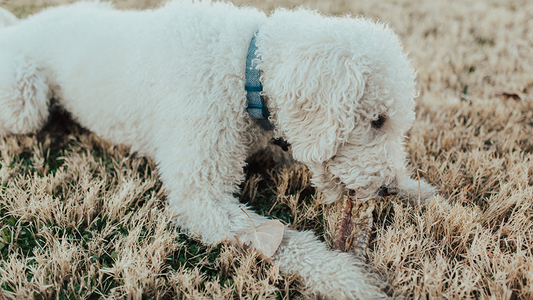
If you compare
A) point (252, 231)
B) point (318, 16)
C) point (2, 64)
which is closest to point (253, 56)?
point (318, 16)

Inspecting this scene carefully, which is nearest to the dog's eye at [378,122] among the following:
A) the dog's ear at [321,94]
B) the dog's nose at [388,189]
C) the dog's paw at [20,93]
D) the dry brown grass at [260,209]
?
the dog's ear at [321,94]

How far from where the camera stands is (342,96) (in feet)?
5.74

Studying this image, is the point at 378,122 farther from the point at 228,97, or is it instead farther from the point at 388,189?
the point at 228,97

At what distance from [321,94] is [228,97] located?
2.31ft

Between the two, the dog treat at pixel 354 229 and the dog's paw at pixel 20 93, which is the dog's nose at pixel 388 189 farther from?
the dog's paw at pixel 20 93

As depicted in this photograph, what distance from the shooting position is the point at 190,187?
229cm

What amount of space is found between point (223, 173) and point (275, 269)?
0.76 m

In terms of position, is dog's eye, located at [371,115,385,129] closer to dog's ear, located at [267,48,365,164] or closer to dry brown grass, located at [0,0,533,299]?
dog's ear, located at [267,48,365,164]

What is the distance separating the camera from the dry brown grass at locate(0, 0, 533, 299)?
5.89 ft

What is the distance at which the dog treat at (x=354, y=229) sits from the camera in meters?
2.04

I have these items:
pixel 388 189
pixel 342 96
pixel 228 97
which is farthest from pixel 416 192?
pixel 228 97

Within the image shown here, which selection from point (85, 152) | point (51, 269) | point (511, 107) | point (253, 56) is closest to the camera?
point (51, 269)

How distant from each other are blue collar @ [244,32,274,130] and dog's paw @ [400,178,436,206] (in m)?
1.27

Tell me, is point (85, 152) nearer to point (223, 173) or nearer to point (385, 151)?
point (223, 173)
